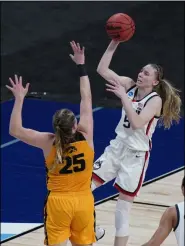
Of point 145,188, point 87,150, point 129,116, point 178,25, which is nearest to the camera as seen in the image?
point 87,150

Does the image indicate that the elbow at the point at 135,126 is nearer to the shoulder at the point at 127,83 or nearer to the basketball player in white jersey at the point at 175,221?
the shoulder at the point at 127,83

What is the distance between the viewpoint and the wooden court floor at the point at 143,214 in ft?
28.2

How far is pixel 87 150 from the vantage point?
6.51m

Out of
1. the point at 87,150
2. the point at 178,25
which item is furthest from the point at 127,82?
the point at 178,25

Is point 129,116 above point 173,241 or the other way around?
above

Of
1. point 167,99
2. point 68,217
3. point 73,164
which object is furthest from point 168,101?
point 68,217

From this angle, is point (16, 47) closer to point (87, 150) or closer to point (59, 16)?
point (59, 16)

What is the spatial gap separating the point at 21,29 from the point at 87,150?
815 centimetres

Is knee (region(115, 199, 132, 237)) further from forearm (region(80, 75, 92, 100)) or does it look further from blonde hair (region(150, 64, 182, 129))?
forearm (region(80, 75, 92, 100))

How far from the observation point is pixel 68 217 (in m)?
6.50

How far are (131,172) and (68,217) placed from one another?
4.22 ft

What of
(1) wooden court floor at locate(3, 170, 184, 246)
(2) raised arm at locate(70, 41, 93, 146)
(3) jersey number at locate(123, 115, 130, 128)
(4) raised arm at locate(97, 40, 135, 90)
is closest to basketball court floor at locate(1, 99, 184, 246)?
(1) wooden court floor at locate(3, 170, 184, 246)

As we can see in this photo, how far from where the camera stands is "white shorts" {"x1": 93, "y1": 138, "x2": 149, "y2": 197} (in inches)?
301

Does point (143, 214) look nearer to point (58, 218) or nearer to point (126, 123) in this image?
point (126, 123)
